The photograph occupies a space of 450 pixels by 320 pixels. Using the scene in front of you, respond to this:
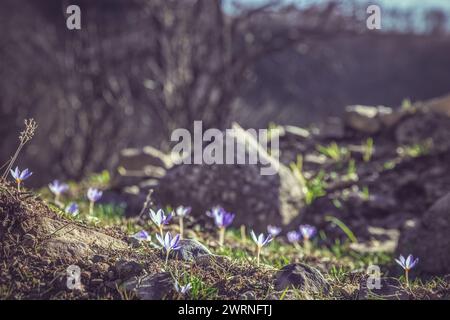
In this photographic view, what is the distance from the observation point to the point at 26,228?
3.17 meters

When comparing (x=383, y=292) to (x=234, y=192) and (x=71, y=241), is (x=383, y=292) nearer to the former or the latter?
(x=71, y=241)

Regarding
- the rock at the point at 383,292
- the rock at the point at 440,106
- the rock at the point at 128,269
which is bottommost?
the rock at the point at 383,292

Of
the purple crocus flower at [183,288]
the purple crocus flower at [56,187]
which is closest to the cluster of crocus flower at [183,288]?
the purple crocus flower at [183,288]

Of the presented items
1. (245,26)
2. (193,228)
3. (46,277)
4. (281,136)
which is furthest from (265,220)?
(245,26)

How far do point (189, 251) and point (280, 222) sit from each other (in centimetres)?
233

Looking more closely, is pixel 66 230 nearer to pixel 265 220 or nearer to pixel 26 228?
pixel 26 228

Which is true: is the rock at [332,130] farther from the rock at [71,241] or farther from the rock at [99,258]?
the rock at [99,258]

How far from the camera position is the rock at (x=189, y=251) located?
3285 millimetres

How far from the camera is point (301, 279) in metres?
3.05

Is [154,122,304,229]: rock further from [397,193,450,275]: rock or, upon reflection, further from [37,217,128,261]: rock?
[37,217,128,261]: rock

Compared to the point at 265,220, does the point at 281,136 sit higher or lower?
higher

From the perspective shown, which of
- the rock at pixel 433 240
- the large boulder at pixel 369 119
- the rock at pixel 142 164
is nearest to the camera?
the rock at pixel 433 240

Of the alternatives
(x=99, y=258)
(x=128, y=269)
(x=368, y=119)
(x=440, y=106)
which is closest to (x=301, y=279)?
(x=128, y=269)
